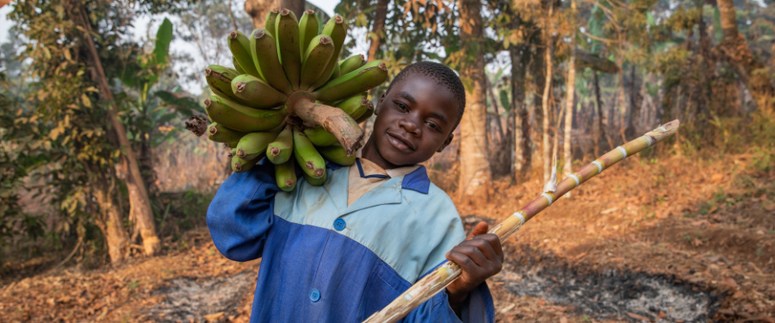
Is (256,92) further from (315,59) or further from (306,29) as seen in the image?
(306,29)

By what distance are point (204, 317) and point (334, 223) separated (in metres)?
3.39

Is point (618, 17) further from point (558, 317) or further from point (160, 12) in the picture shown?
point (160, 12)

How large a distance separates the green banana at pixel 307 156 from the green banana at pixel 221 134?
0.20 metres

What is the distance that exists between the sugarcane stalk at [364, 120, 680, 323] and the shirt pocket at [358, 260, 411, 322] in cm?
14

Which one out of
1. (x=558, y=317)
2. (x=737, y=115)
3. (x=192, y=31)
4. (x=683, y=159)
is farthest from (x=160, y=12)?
(x=737, y=115)

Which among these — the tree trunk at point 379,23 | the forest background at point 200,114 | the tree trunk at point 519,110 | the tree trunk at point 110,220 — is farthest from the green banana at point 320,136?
the tree trunk at point 519,110

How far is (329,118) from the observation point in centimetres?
118

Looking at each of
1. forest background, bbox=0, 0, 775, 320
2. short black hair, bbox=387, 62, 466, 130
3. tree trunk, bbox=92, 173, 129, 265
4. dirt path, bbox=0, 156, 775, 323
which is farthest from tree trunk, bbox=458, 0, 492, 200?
short black hair, bbox=387, 62, 466, 130

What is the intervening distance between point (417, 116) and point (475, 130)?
5.76m

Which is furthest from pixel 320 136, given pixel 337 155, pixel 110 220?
pixel 110 220

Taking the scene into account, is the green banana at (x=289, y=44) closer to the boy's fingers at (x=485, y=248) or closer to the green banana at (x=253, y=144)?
the green banana at (x=253, y=144)

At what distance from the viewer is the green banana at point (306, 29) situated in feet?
4.66

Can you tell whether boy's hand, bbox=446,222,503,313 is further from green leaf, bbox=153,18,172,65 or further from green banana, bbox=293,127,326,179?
green leaf, bbox=153,18,172,65

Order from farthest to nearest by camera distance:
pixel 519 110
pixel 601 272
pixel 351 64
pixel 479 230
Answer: pixel 519 110
pixel 601 272
pixel 351 64
pixel 479 230
